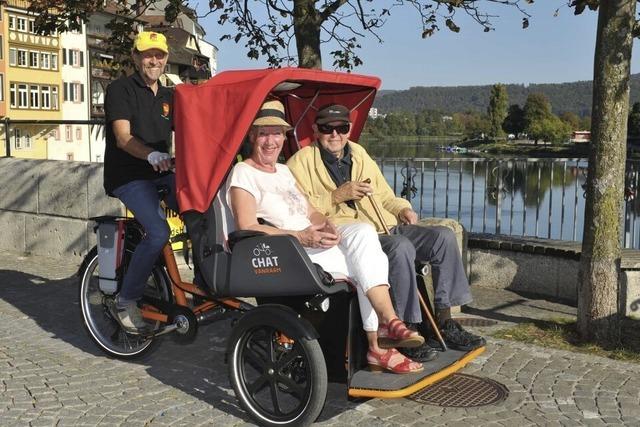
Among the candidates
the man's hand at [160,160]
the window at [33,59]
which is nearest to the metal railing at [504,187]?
the man's hand at [160,160]

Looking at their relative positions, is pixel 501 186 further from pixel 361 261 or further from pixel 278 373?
pixel 278 373

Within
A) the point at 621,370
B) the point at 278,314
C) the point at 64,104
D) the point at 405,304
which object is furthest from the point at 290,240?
the point at 64,104

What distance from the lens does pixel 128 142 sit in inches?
206

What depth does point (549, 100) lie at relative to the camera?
138 m

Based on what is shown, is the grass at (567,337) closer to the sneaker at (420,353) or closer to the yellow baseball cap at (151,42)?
the sneaker at (420,353)

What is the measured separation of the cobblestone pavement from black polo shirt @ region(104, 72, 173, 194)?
1164mm

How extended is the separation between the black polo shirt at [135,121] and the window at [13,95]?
6282cm

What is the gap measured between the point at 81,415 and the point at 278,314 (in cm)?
128

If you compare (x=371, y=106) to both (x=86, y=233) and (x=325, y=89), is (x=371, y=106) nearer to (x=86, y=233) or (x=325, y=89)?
(x=325, y=89)

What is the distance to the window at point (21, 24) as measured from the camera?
212 ft

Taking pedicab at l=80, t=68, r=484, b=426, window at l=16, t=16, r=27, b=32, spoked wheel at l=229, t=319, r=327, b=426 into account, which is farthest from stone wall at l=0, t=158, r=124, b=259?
window at l=16, t=16, r=27, b=32

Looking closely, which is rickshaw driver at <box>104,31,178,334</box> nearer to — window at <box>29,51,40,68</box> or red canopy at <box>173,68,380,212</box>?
red canopy at <box>173,68,380,212</box>

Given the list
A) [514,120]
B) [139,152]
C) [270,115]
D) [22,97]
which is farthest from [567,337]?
[514,120]

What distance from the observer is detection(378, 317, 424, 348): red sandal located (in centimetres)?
423
